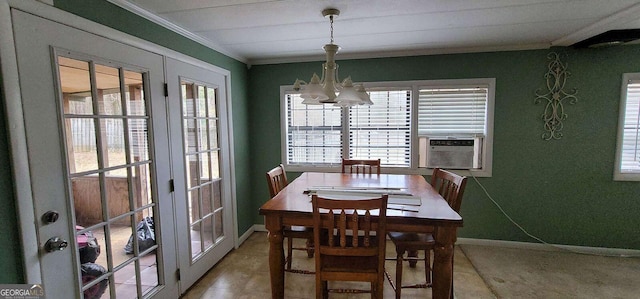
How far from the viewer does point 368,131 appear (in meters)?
3.30

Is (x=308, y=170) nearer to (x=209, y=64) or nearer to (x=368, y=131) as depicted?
(x=368, y=131)

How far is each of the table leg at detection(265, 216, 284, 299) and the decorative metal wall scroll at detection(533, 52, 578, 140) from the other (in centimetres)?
296

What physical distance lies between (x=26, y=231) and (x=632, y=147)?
4797mm

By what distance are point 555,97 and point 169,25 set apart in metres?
3.71

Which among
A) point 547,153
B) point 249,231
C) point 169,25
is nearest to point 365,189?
point 249,231

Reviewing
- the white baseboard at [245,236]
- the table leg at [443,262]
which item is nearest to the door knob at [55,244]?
the white baseboard at [245,236]

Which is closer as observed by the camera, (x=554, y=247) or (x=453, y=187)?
(x=453, y=187)

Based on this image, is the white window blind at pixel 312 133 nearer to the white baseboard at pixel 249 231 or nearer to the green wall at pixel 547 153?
the green wall at pixel 547 153

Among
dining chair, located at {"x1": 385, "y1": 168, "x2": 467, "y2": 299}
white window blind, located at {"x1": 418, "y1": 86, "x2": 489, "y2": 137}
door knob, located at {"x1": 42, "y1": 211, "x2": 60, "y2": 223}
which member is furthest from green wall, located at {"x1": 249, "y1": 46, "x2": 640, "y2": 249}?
door knob, located at {"x1": 42, "y1": 211, "x2": 60, "y2": 223}

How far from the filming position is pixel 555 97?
280 centimetres

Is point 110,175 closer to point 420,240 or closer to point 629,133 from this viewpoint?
point 420,240

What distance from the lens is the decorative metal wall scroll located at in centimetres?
278

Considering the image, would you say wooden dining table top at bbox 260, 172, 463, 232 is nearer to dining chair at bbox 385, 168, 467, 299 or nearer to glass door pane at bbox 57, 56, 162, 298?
dining chair at bbox 385, 168, 467, 299

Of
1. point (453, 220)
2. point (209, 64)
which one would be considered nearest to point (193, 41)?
point (209, 64)
